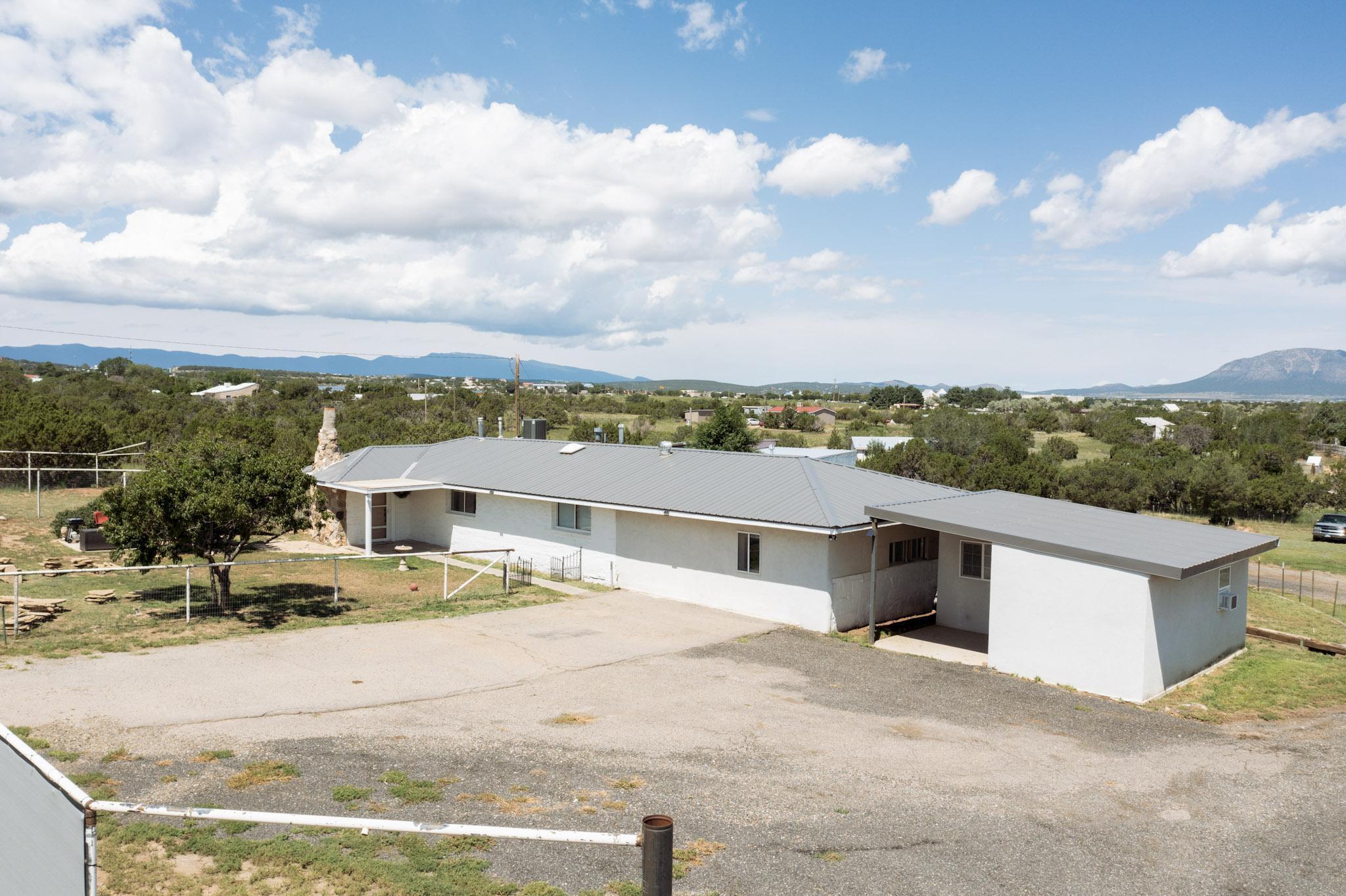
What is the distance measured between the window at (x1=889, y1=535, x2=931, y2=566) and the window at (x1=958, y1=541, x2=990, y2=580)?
1.70 m

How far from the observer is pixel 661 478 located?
24375 mm

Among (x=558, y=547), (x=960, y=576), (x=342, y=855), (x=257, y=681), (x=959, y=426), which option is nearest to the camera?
(x=342, y=855)

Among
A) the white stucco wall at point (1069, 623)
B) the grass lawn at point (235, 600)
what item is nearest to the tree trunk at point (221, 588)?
the grass lawn at point (235, 600)

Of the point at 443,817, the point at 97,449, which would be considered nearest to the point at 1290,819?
the point at 443,817

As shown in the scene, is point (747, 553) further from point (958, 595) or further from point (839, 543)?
point (958, 595)

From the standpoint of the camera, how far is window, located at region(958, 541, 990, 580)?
20125 millimetres

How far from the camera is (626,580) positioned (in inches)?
933

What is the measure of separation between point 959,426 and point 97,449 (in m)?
55.5

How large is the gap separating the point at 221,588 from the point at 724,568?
1139cm

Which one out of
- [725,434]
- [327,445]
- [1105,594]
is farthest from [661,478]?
[725,434]

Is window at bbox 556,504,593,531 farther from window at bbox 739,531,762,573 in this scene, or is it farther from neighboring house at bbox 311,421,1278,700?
window at bbox 739,531,762,573

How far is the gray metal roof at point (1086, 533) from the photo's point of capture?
615 inches

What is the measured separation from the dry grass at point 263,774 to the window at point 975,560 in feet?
50.3

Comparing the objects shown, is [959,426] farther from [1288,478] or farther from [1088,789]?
[1088,789]
